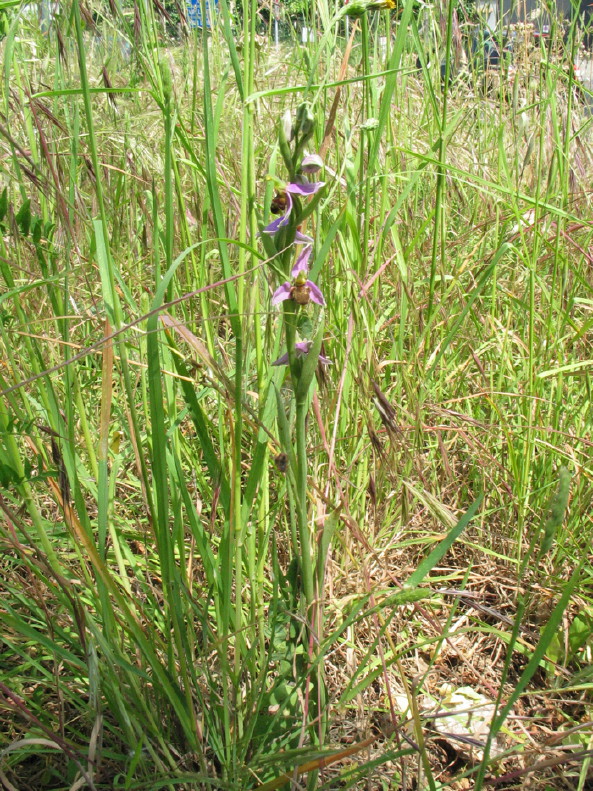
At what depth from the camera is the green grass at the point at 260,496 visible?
0.77 meters

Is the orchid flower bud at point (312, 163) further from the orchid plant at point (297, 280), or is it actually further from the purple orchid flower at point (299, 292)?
the purple orchid flower at point (299, 292)

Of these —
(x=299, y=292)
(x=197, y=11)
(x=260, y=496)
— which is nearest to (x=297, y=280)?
(x=299, y=292)

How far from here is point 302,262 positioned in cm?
78

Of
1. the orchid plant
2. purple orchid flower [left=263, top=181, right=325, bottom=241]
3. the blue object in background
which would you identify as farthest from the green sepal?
the blue object in background

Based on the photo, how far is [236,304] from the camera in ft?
2.73

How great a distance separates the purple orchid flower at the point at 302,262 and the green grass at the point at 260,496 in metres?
0.02

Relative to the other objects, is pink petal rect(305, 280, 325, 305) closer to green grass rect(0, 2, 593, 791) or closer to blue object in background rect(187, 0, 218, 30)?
green grass rect(0, 2, 593, 791)

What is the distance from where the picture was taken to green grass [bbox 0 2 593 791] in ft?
2.52

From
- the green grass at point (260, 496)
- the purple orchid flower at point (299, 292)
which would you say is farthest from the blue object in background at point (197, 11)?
the purple orchid flower at point (299, 292)

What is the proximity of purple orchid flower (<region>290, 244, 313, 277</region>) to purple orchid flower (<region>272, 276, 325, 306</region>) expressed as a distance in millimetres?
17

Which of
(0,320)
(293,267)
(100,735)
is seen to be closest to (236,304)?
(293,267)

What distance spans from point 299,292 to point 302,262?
0.16 feet

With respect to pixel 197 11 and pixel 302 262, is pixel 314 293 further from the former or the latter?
pixel 197 11

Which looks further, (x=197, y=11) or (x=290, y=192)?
(x=197, y=11)
